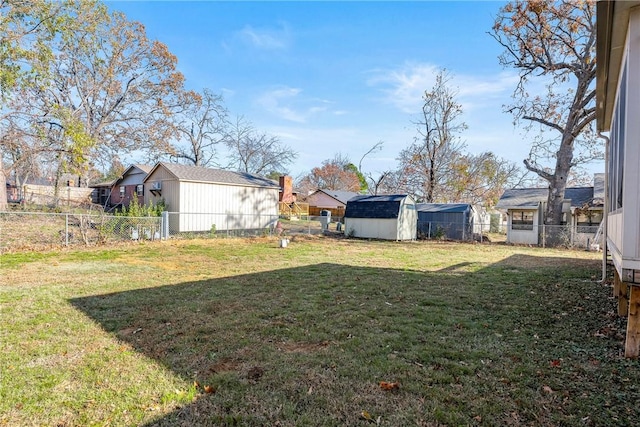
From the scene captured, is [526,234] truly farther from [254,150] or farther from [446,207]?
[254,150]

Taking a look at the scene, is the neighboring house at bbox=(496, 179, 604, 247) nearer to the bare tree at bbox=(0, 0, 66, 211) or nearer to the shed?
the shed

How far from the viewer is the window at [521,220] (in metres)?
18.7

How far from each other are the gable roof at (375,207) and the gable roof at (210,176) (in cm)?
539

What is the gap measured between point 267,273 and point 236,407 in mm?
5465

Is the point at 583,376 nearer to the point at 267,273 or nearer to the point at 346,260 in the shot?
the point at 267,273

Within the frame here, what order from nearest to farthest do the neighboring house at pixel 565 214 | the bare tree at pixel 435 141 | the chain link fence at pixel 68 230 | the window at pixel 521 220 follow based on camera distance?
the chain link fence at pixel 68 230, the neighboring house at pixel 565 214, the window at pixel 521 220, the bare tree at pixel 435 141

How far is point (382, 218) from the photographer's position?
18344 mm

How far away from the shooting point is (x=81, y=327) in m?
3.99

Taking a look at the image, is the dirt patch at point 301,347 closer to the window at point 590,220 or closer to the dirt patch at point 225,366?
the dirt patch at point 225,366

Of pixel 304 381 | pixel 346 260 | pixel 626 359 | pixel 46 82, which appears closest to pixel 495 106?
pixel 346 260

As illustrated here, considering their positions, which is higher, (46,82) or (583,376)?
(46,82)

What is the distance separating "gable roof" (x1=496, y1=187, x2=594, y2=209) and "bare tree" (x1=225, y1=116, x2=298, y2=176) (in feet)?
74.9

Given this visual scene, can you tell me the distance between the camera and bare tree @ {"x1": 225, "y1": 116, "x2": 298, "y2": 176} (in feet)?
115

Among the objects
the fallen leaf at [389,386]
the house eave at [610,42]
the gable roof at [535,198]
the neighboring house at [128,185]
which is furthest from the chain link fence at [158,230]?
the fallen leaf at [389,386]
